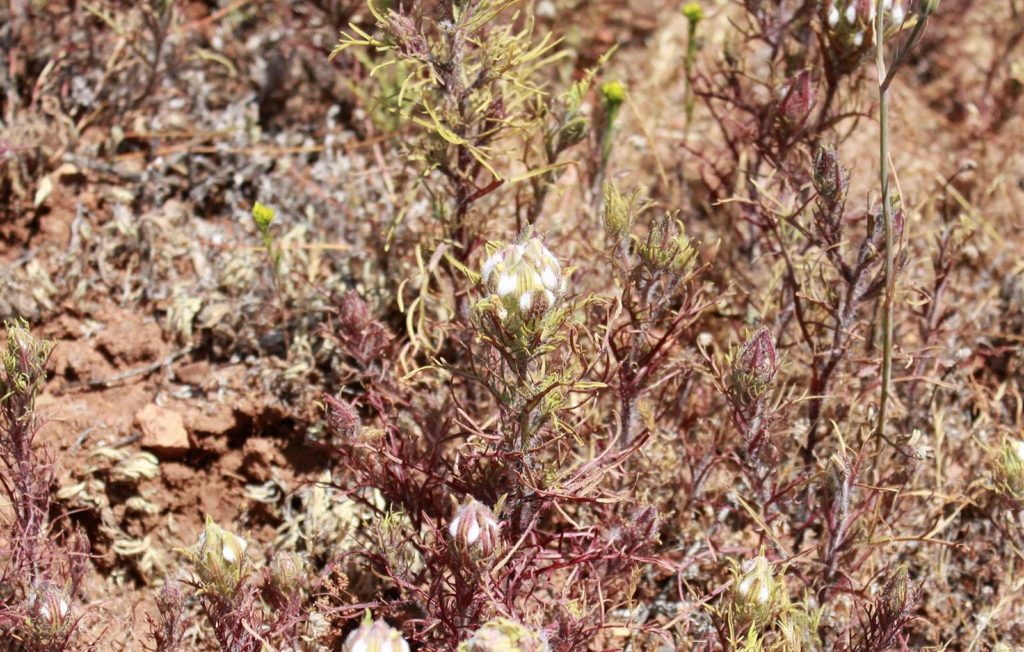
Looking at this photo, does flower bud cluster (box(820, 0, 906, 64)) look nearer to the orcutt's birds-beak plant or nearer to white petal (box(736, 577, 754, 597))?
the orcutt's birds-beak plant

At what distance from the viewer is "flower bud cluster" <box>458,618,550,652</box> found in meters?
1.90

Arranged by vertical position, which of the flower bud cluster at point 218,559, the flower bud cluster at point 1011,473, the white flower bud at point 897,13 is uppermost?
the white flower bud at point 897,13

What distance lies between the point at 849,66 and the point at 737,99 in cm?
43

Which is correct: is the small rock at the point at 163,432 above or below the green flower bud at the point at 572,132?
below

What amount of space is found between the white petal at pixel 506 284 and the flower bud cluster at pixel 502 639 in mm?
613

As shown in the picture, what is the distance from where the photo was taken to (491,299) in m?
2.10

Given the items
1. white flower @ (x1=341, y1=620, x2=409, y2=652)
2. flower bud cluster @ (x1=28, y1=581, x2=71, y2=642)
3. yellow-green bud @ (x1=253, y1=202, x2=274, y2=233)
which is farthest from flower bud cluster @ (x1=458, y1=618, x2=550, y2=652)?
yellow-green bud @ (x1=253, y1=202, x2=274, y2=233)

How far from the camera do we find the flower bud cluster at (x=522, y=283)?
6.77 ft

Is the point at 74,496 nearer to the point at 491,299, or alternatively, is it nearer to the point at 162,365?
the point at 162,365

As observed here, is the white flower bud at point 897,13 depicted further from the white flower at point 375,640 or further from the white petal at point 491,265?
the white flower at point 375,640

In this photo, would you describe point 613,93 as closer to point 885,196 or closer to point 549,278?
point 885,196

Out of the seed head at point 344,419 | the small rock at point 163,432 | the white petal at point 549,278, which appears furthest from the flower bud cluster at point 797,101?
the small rock at point 163,432

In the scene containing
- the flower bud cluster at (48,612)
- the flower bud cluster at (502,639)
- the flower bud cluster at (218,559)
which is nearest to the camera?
the flower bud cluster at (502,639)

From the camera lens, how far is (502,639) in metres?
1.90
